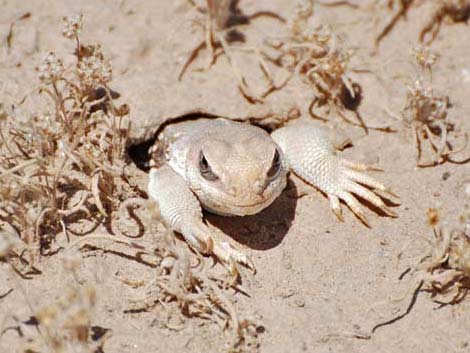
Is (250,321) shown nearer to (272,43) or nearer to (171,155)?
(171,155)

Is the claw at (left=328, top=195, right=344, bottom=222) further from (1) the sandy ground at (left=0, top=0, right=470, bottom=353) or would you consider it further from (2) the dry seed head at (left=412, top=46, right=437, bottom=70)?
(2) the dry seed head at (left=412, top=46, right=437, bottom=70)

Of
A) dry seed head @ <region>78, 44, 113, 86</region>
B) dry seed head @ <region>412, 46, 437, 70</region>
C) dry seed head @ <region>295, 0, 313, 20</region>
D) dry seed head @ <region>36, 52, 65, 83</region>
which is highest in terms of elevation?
dry seed head @ <region>36, 52, 65, 83</region>

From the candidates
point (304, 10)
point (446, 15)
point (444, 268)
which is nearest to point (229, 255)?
point (444, 268)

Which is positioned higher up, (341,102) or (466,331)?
(341,102)

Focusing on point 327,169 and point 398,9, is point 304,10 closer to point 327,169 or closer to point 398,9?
point 398,9

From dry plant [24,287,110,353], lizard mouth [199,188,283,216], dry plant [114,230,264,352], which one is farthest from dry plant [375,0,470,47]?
dry plant [24,287,110,353]

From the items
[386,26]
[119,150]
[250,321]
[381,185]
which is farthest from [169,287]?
[386,26]
